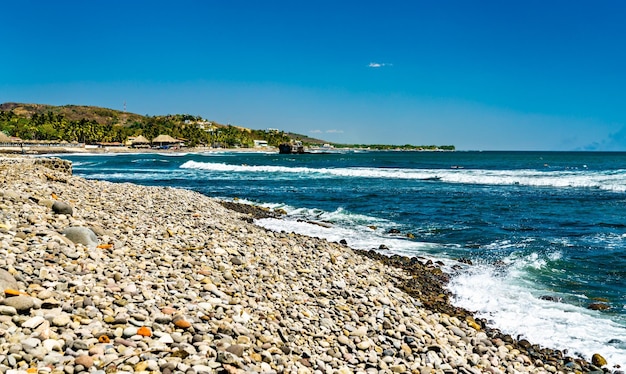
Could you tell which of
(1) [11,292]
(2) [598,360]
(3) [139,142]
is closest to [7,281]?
(1) [11,292]

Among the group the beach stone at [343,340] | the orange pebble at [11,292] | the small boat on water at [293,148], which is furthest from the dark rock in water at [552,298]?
the small boat on water at [293,148]

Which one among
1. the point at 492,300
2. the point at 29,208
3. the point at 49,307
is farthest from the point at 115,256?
the point at 492,300

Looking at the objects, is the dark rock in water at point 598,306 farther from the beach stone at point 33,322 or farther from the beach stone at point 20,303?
the beach stone at point 20,303

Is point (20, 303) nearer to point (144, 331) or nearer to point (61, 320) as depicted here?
point (61, 320)

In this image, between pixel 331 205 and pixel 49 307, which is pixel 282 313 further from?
pixel 331 205

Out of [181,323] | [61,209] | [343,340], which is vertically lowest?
[343,340]

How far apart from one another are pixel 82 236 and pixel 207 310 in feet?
9.51

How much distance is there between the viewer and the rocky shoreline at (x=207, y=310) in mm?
4090

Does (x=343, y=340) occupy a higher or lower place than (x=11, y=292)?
lower

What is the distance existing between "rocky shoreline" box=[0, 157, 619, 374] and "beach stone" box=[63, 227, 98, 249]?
2 centimetres

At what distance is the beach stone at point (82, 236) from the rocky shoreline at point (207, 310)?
21 mm

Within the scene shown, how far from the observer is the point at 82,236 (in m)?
6.82

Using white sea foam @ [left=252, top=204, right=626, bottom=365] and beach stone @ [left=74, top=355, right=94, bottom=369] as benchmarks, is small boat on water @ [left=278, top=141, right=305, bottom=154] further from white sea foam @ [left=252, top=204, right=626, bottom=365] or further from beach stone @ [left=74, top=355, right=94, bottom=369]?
beach stone @ [left=74, top=355, right=94, bottom=369]

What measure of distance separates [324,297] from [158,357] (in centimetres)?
336
